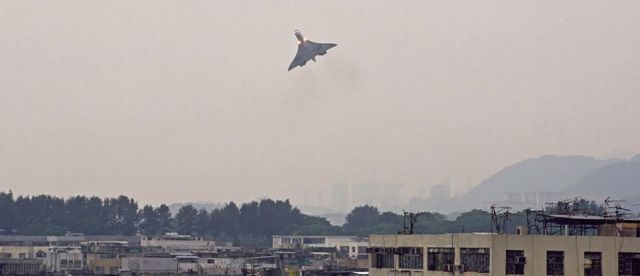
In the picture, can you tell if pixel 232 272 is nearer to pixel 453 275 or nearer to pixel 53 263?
pixel 53 263

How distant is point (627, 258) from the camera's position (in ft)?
238

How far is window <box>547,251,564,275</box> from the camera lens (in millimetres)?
72062

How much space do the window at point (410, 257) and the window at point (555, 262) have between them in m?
9.25

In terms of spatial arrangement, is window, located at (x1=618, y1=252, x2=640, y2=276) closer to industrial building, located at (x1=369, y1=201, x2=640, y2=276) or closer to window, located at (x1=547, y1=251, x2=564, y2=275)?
industrial building, located at (x1=369, y1=201, x2=640, y2=276)

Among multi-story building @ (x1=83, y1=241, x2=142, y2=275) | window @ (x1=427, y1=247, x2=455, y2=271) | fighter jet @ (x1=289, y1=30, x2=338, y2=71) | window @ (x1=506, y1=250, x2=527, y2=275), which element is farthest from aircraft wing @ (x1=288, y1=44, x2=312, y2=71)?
window @ (x1=506, y1=250, x2=527, y2=275)

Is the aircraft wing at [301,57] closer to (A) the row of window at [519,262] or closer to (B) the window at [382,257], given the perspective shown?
(B) the window at [382,257]

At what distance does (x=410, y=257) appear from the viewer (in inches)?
3164

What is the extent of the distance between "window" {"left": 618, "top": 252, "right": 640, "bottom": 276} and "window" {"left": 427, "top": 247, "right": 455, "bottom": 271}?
9.07 metres

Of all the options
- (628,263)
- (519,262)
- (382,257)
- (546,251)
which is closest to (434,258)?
(382,257)

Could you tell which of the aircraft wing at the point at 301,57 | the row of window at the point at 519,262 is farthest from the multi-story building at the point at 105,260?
the row of window at the point at 519,262

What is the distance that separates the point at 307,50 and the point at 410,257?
105788 millimetres

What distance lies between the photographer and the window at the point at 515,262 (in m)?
71.8

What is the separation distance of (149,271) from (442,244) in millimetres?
89814

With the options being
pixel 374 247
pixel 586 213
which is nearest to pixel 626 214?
pixel 586 213
